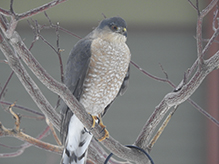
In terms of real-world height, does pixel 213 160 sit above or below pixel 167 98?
below

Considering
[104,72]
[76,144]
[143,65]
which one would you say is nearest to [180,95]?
[104,72]

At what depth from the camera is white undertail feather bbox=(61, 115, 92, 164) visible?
65.3 inches

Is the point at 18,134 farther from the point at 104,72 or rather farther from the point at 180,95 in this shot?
the point at 180,95

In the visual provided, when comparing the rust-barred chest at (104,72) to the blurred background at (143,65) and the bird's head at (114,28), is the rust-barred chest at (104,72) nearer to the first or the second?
the bird's head at (114,28)

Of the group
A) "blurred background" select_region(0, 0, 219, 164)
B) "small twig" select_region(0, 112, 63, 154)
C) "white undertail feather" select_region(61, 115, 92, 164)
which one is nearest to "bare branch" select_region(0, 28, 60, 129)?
"small twig" select_region(0, 112, 63, 154)

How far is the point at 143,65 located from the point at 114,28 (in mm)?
2246

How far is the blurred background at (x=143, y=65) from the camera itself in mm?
3719

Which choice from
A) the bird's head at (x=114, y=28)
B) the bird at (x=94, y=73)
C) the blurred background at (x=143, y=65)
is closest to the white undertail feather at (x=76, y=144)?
the bird at (x=94, y=73)

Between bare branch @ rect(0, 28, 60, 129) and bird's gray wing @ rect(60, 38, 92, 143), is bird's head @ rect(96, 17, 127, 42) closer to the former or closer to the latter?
bird's gray wing @ rect(60, 38, 92, 143)

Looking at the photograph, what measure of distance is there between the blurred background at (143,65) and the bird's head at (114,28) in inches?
79.9

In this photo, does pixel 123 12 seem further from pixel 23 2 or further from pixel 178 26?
pixel 23 2

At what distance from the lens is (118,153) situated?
141 cm

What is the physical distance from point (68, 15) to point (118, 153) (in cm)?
261

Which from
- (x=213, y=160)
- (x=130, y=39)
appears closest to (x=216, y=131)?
(x=213, y=160)
